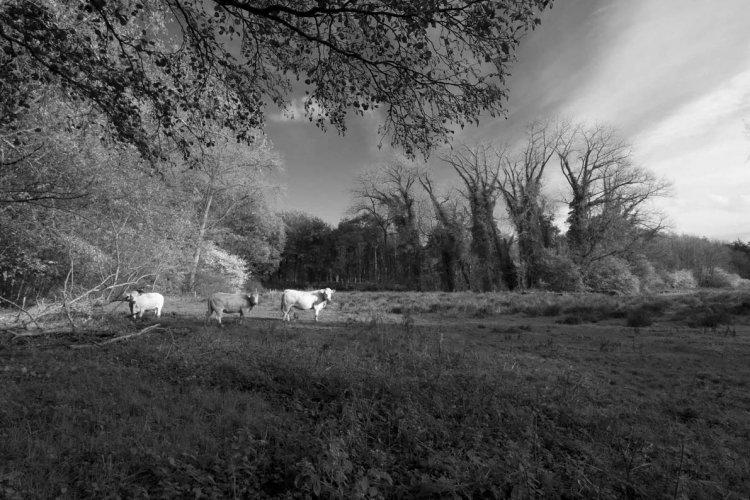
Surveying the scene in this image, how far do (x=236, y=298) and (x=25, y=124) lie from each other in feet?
23.5

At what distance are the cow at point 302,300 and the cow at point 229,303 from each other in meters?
1.51

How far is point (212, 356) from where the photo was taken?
6.53m

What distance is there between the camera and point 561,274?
29594 millimetres

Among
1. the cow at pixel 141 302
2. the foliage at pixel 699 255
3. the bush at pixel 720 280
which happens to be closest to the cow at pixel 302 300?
the cow at pixel 141 302

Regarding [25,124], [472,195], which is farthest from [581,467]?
[472,195]

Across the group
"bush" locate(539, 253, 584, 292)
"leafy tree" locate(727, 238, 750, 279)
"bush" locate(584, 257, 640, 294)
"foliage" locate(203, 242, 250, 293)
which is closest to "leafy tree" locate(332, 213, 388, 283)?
"foliage" locate(203, 242, 250, 293)

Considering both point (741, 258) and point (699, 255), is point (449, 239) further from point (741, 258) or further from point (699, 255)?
point (741, 258)

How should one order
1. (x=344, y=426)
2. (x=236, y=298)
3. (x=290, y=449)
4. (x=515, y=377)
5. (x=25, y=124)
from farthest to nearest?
(x=236, y=298) → (x=25, y=124) → (x=515, y=377) → (x=344, y=426) → (x=290, y=449)

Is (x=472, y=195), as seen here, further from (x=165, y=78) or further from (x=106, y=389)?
(x=106, y=389)

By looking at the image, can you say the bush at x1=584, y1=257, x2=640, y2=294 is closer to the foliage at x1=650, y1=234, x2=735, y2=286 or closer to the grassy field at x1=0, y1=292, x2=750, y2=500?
the grassy field at x1=0, y1=292, x2=750, y2=500

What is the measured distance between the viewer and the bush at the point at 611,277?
28.9 meters

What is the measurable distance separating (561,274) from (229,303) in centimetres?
2702

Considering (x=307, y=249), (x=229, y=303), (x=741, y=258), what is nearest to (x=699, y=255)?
(x=741, y=258)

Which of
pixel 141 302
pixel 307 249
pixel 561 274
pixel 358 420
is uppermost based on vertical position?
pixel 307 249
